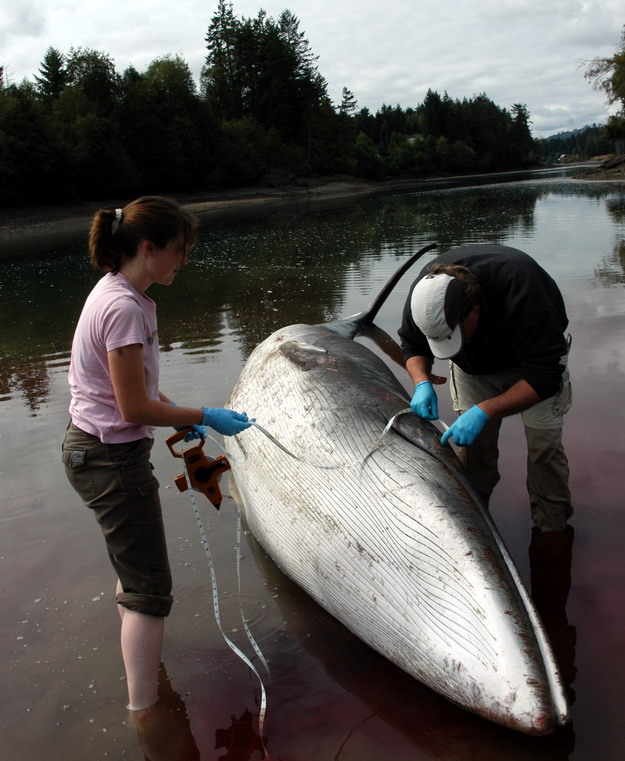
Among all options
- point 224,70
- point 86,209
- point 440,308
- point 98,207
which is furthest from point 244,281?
point 224,70

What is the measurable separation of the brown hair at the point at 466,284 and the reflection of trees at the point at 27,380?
15.9 ft

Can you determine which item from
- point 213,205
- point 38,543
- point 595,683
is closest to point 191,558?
point 38,543

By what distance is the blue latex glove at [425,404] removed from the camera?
370 cm

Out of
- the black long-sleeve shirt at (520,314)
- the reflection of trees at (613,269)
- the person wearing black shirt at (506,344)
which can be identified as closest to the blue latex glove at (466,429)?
the person wearing black shirt at (506,344)

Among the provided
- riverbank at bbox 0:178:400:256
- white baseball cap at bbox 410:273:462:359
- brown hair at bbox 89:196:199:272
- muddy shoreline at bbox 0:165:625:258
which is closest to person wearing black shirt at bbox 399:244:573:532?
white baseball cap at bbox 410:273:462:359

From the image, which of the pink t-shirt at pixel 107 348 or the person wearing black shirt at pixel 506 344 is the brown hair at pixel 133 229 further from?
the person wearing black shirt at pixel 506 344

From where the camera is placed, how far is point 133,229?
264cm

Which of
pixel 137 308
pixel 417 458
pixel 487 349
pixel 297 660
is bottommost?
pixel 297 660

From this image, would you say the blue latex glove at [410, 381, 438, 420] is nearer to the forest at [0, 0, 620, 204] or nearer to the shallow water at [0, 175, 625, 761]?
the shallow water at [0, 175, 625, 761]

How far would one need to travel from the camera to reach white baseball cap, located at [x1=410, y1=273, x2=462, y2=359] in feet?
11.1

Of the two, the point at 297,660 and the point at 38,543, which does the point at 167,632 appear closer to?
the point at 297,660

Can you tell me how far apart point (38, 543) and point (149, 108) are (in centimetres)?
7158

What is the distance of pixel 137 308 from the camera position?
8.41ft

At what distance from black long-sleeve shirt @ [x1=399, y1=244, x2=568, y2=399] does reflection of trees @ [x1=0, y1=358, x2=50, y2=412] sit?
489cm
